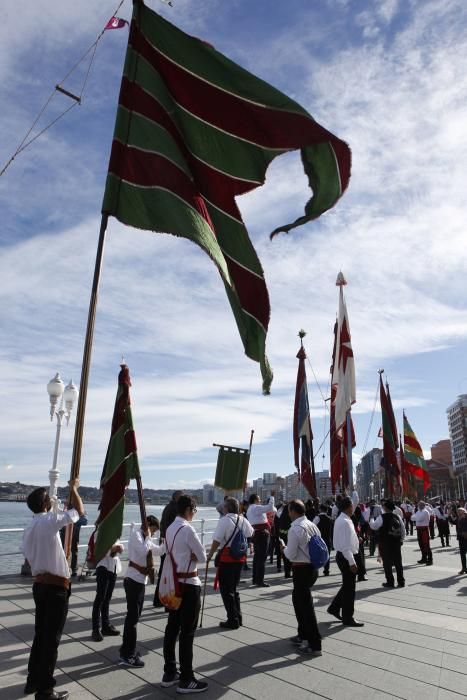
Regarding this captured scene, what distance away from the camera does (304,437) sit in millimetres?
15109

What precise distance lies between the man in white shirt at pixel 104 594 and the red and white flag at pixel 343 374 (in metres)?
9.67

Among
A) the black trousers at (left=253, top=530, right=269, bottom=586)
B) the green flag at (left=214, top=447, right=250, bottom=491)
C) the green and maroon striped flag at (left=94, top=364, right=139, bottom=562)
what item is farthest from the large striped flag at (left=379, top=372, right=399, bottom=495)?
the green and maroon striped flag at (left=94, top=364, right=139, bottom=562)

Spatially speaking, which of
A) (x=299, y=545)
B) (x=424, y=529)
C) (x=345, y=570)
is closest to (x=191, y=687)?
(x=299, y=545)

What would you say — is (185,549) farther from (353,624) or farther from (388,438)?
(388,438)

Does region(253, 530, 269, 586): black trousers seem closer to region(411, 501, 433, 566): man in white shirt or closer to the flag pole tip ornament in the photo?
region(411, 501, 433, 566): man in white shirt

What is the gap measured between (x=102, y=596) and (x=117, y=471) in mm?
1957

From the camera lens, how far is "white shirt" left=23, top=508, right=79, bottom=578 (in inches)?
194

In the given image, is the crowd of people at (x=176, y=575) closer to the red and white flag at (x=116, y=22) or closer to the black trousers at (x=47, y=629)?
the black trousers at (x=47, y=629)

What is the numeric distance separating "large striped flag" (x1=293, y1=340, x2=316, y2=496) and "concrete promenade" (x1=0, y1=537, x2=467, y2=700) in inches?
182

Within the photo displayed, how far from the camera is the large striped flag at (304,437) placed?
14.7 m

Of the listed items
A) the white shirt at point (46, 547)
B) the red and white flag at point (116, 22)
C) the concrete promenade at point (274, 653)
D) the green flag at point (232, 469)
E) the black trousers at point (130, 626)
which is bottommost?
the concrete promenade at point (274, 653)

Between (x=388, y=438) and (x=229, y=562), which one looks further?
(x=388, y=438)

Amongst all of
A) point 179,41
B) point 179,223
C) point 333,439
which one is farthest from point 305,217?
point 333,439

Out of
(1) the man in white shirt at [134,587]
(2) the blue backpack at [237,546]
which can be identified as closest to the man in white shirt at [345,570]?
(2) the blue backpack at [237,546]
